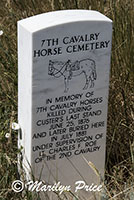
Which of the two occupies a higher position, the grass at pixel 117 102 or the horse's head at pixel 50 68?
the horse's head at pixel 50 68

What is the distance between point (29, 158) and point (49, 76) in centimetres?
49

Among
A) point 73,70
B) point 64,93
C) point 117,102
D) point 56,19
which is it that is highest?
point 56,19

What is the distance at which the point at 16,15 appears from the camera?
4320 mm

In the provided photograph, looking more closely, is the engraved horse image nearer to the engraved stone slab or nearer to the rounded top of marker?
the engraved stone slab

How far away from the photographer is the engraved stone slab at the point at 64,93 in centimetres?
289

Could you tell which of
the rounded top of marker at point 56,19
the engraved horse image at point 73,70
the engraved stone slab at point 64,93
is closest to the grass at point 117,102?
the engraved stone slab at point 64,93

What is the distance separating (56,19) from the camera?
2898 mm

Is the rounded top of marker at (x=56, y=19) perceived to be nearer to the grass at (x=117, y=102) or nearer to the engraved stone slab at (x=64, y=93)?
the engraved stone slab at (x=64, y=93)

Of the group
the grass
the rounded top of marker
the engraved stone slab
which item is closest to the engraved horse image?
the engraved stone slab

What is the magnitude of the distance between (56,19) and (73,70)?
0.99ft

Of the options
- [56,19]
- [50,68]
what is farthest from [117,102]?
[56,19]

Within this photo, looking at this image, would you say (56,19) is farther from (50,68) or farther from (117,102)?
(117,102)

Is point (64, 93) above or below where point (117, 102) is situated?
above

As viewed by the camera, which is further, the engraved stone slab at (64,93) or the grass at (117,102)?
the grass at (117,102)
